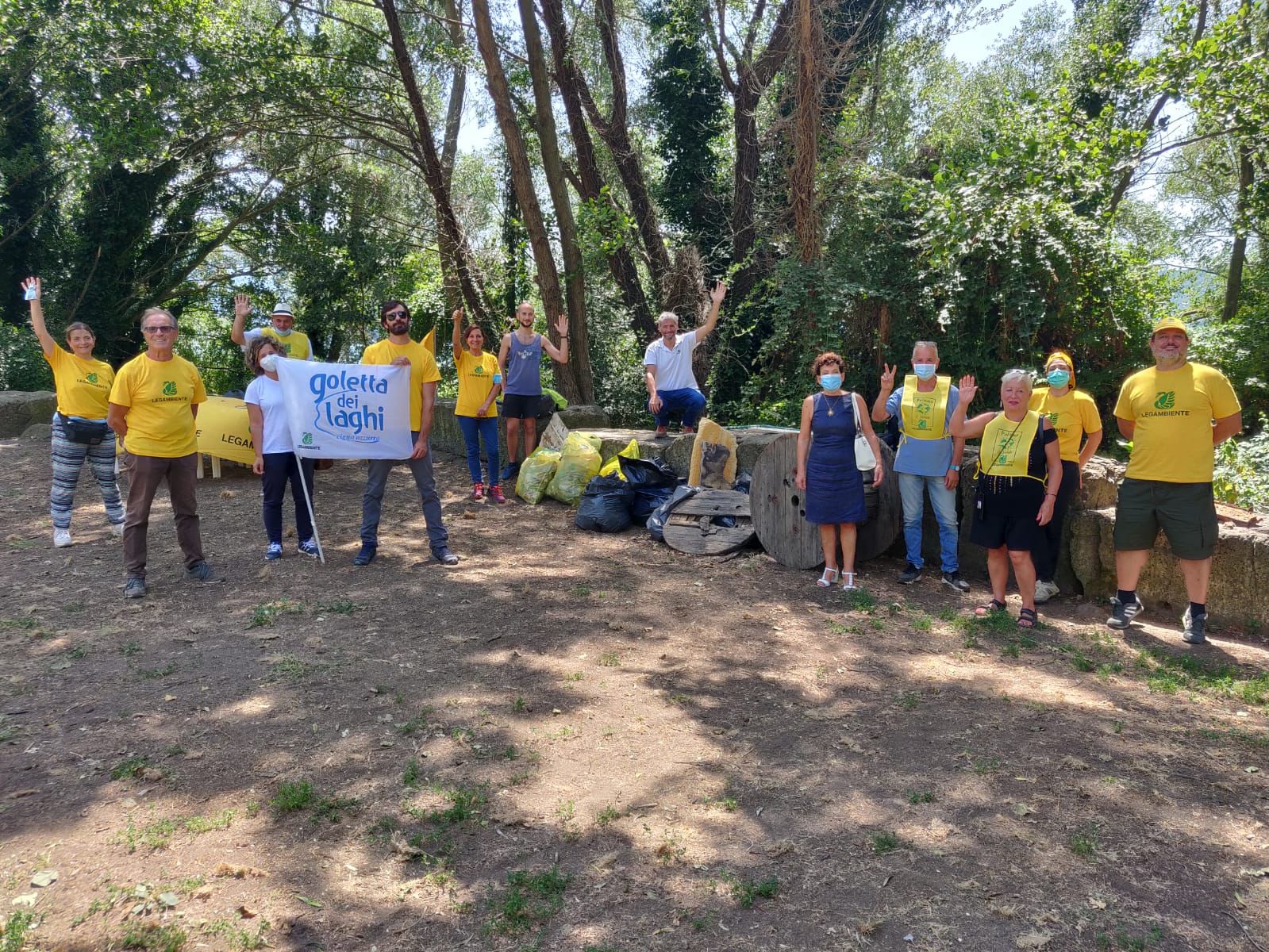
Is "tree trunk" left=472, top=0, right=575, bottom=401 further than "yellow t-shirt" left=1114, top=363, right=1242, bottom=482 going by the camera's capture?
Yes

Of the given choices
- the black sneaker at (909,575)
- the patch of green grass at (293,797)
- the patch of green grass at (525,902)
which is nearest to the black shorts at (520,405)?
the black sneaker at (909,575)

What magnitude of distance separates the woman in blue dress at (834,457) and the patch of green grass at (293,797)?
409cm

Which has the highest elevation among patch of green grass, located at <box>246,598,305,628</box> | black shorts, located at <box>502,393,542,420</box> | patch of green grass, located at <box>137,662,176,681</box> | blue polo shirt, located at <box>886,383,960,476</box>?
black shorts, located at <box>502,393,542,420</box>

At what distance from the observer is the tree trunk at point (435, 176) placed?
11.9 m

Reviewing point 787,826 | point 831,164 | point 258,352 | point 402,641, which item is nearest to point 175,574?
point 258,352

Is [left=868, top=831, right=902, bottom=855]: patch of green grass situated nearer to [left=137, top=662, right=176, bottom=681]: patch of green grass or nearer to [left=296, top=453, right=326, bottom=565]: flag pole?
[left=137, top=662, right=176, bottom=681]: patch of green grass

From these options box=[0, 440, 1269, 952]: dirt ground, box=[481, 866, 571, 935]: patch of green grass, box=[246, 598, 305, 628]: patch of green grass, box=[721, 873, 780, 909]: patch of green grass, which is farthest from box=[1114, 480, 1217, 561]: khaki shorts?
box=[246, 598, 305, 628]: patch of green grass

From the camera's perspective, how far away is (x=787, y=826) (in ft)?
11.3

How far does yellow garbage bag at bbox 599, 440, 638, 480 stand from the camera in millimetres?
8594

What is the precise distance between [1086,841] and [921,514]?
3872 millimetres

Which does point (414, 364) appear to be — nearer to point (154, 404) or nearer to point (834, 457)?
point (154, 404)

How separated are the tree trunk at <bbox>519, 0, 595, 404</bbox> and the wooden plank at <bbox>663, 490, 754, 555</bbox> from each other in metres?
4.00

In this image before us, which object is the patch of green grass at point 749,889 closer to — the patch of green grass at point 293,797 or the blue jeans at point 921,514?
the patch of green grass at point 293,797

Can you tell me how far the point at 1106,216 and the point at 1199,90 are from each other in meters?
1.76
